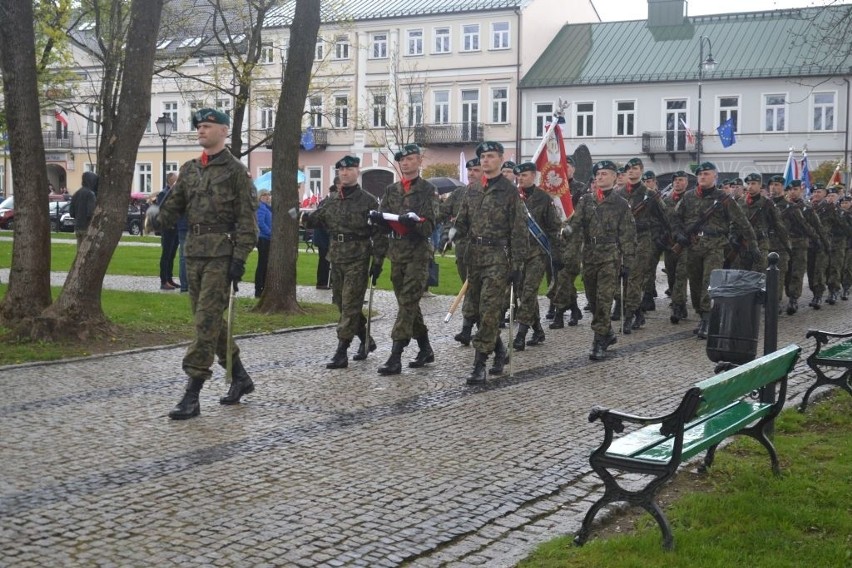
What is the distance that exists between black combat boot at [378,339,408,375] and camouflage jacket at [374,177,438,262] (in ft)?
2.71

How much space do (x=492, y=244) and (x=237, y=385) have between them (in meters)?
2.84

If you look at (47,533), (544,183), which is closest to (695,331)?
(544,183)

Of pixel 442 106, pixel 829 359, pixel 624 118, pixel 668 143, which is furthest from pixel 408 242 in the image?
pixel 442 106

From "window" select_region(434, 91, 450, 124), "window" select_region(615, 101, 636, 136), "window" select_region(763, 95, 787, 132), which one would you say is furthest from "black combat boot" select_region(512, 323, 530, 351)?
"window" select_region(434, 91, 450, 124)

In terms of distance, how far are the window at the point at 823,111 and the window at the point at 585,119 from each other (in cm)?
1036

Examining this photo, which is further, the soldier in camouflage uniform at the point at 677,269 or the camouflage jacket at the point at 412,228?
the soldier in camouflage uniform at the point at 677,269

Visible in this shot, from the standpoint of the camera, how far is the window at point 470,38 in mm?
57594

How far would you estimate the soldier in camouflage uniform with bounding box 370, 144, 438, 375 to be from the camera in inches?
429

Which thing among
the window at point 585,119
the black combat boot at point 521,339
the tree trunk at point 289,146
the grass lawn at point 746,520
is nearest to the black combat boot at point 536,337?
the black combat boot at point 521,339

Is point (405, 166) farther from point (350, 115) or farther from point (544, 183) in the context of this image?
point (350, 115)

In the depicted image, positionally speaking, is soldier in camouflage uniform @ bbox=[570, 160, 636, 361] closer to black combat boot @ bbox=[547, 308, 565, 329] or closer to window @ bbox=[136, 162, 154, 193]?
black combat boot @ bbox=[547, 308, 565, 329]

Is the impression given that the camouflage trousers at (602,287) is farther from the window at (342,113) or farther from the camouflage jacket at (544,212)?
the window at (342,113)

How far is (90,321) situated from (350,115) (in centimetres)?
4876

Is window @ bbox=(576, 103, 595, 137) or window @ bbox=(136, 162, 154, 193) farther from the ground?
window @ bbox=(576, 103, 595, 137)
